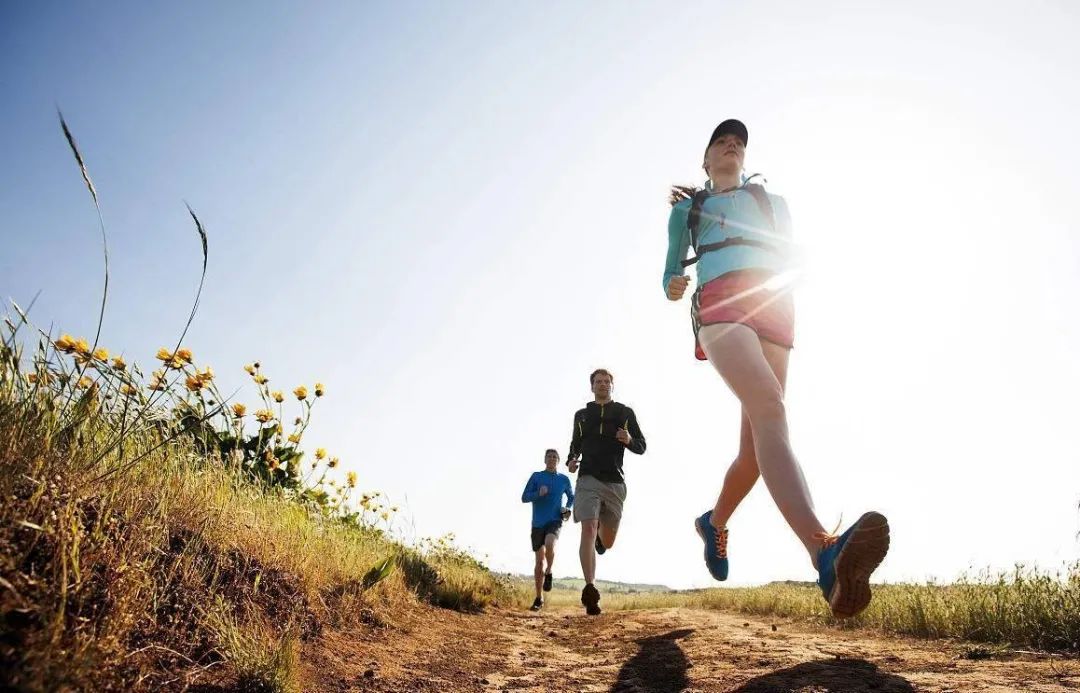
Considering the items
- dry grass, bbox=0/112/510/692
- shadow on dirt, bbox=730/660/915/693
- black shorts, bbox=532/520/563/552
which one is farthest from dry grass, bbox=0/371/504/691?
black shorts, bbox=532/520/563/552

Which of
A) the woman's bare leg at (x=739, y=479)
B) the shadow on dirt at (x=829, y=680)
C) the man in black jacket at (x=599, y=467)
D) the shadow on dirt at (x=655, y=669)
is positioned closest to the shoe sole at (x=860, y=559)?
the shadow on dirt at (x=829, y=680)

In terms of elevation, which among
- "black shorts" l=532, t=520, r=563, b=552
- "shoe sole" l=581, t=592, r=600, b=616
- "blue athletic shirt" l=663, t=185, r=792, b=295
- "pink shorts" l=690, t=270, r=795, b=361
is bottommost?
"shoe sole" l=581, t=592, r=600, b=616

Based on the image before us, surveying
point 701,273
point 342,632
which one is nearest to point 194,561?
point 342,632

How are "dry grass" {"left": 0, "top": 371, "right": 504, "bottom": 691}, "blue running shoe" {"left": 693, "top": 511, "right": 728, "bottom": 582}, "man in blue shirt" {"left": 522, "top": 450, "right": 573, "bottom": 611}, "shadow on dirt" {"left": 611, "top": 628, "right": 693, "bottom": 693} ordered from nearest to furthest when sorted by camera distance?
"dry grass" {"left": 0, "top": 371, "right": 504, "bottom": 691} → "shadow on dirt" {"left": 611, "top": 628, "right": 693, "bottom": 693} → "blue running shoe" {"left": 693, "top": 511, "right": 728, "bottom": 582} → "man in blue shirt" {"left": 522, "top": 450, "right": 573, "bottom": 611}

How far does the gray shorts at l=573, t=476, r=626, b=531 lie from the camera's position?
6.68 metres

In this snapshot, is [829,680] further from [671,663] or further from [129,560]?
[129,560]

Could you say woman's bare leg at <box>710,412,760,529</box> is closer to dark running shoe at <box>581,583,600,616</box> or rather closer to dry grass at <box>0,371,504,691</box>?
dry grass at <box>0,371,504,691</box>

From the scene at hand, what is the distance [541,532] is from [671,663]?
19.4 feet

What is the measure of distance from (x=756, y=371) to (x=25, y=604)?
2.58m

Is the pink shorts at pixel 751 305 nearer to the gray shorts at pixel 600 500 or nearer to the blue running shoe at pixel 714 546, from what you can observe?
the blue running shoe at pixel 714 546

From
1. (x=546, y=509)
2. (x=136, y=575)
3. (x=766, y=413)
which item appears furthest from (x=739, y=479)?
(x=546, y=509)

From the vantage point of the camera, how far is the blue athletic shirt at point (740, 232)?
3.03 meters

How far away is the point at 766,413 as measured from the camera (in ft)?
8.66

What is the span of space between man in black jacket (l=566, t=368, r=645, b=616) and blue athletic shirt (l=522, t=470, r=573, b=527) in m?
2.02
